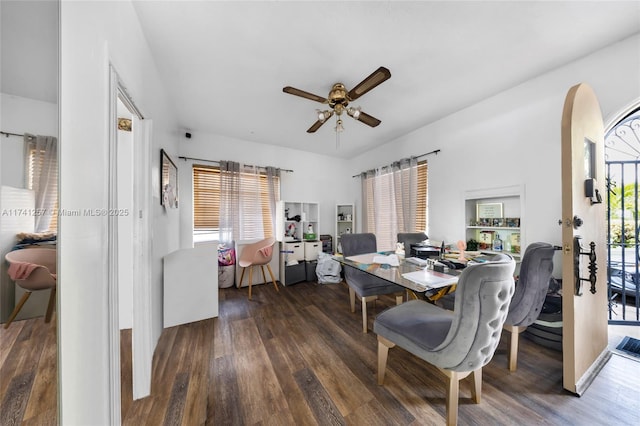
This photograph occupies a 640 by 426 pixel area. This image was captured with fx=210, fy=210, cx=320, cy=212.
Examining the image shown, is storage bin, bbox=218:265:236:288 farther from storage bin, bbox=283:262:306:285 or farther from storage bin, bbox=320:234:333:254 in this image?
storage bin, bbox=320:234:333:254

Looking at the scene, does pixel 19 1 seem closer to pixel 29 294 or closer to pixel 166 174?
pixel 29 294

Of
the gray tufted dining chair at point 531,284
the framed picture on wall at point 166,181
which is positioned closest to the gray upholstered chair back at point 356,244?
the gray tufted dining chair at point 531,284

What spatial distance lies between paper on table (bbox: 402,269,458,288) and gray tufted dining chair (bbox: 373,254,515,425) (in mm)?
239

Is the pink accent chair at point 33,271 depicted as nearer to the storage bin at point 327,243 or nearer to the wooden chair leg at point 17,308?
the wooden chair leg at point 17,308

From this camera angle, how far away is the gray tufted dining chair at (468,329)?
1009mm

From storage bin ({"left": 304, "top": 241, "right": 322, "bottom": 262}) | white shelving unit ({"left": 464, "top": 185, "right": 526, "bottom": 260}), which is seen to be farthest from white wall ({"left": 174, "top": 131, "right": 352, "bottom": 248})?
white shelving unit ({"left": 464, "top": 185, "right": 526, "bottom": 260})

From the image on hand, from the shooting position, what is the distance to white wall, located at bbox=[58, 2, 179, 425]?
81 cm

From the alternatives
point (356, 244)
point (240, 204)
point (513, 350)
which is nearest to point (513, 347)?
point (513, 350)

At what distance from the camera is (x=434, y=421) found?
1245 millimetres

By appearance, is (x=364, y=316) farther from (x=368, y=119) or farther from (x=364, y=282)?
(x=368, y=119)

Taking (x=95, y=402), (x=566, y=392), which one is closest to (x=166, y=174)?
(x=95, y=402)

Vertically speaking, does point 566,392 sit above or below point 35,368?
below

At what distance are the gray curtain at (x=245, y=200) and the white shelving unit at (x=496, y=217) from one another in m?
3.16

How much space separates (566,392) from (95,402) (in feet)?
8.90
